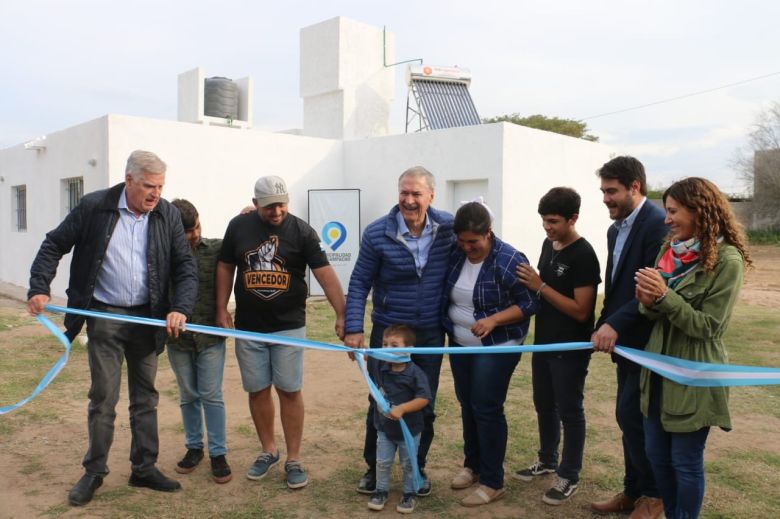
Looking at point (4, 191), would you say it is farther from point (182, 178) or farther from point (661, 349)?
point (661, 349)

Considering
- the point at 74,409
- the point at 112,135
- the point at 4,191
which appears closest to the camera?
the point at 74,409

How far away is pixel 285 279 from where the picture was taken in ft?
13.0

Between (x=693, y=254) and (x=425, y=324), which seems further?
(x=425, y=324)

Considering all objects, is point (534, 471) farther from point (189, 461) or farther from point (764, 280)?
point (764, 280)

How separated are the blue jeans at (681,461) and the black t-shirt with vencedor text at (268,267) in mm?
2057

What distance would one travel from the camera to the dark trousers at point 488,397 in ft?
11.8

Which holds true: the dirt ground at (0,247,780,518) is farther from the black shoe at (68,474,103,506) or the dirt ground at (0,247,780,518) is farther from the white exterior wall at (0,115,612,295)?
the white exterior wall at (0,115,612,295)

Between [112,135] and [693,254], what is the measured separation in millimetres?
9412

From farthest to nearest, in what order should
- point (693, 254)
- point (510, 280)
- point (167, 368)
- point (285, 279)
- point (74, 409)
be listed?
point (167, 368)
point (74, 409)
point (285, 279)
point (510, 280)
point (693, 254)

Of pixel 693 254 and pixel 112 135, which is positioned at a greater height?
pixel 112 135

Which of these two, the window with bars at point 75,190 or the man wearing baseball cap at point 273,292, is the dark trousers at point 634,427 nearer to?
the man wearing baseball cap at point 273,292

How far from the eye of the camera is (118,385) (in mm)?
3779

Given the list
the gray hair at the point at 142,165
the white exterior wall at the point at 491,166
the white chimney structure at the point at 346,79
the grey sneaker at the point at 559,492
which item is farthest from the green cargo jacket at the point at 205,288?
the white chimney structure at the point at 346,79

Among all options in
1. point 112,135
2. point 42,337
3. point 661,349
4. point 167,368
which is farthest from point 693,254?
point 112,135
